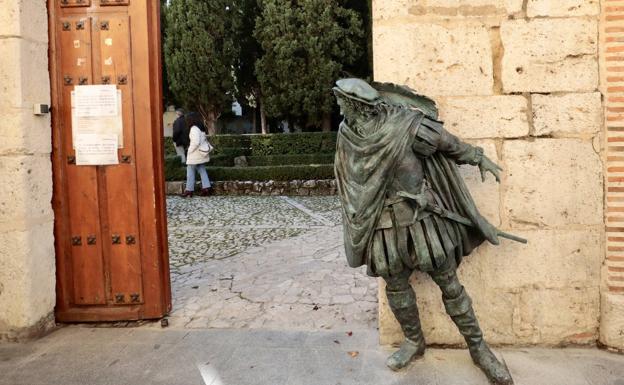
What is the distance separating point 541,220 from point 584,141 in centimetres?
55

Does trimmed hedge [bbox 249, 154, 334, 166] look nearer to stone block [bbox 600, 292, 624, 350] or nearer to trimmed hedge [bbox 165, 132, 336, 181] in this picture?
trimmed hedge [bbox 165, 132, 336, 181]

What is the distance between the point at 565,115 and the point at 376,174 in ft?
4.53

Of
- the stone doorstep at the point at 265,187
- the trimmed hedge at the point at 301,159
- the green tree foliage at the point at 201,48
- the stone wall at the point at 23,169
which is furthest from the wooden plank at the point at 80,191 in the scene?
the green tree foliage at the point at 201,48

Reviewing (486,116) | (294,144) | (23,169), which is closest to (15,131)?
(23,169)

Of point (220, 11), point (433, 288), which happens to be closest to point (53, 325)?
point (433, 288)

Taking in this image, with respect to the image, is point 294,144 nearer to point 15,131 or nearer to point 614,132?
point 15,131

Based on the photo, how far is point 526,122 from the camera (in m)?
3.15

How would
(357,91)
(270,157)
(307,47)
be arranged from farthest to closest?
1. (307,47)
2. (270,157)
3. (357,91)

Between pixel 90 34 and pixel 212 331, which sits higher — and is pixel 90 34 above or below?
above

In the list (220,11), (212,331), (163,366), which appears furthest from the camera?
(220,11)

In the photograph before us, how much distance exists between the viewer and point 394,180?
2.75 meters

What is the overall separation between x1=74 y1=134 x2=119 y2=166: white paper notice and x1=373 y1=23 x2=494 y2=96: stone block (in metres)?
2.02

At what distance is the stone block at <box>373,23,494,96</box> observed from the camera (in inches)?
124

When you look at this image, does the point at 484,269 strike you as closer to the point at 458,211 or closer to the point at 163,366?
the point at 458,211
